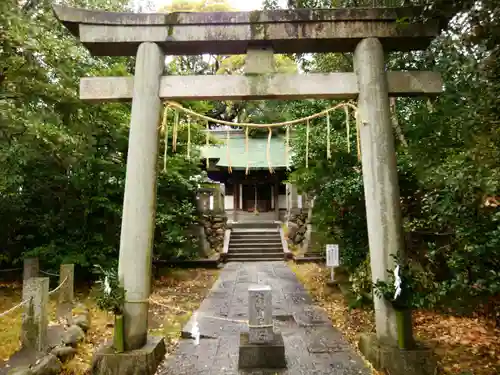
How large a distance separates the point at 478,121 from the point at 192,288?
9.09 m

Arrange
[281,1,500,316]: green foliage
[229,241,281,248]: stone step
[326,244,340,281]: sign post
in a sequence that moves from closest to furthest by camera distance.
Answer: [281,1,500,316]: green foliage
[326,244,340,281]: sign post
[229,241,281,248]: stone step

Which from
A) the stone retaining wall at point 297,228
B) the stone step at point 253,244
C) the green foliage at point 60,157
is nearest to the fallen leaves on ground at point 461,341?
the green foliage at point 60,157

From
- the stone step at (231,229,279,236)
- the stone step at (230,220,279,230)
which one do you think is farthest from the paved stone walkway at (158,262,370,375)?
the stone step at (230,220,279,230)

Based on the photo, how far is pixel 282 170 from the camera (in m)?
22.0

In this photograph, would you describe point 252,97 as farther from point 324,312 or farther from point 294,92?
point 324,312

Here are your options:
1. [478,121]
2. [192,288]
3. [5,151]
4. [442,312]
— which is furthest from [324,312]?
[5,151]

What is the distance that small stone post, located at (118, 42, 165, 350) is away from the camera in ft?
15.1

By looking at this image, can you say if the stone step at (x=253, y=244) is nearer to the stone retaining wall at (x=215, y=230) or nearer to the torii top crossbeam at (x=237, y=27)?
the stone retaining wall at (x=215, y=230)

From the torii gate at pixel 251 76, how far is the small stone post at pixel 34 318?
135 centimetres

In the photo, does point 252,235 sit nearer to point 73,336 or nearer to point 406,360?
point 73,336

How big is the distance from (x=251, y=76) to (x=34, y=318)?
432cm

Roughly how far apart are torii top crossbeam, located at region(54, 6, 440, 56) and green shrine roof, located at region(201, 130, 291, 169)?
48.2 feet

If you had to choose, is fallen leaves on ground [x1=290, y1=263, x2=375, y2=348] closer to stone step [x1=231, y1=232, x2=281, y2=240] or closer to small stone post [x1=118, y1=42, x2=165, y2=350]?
small stone post [x1=118, y1=42, x2=165, y2=350]

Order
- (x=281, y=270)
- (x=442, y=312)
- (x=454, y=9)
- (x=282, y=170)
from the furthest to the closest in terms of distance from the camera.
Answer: (x=282, y=170) < (x=281, y=270) < (x=442, y=312) < (x=454, y=9)
